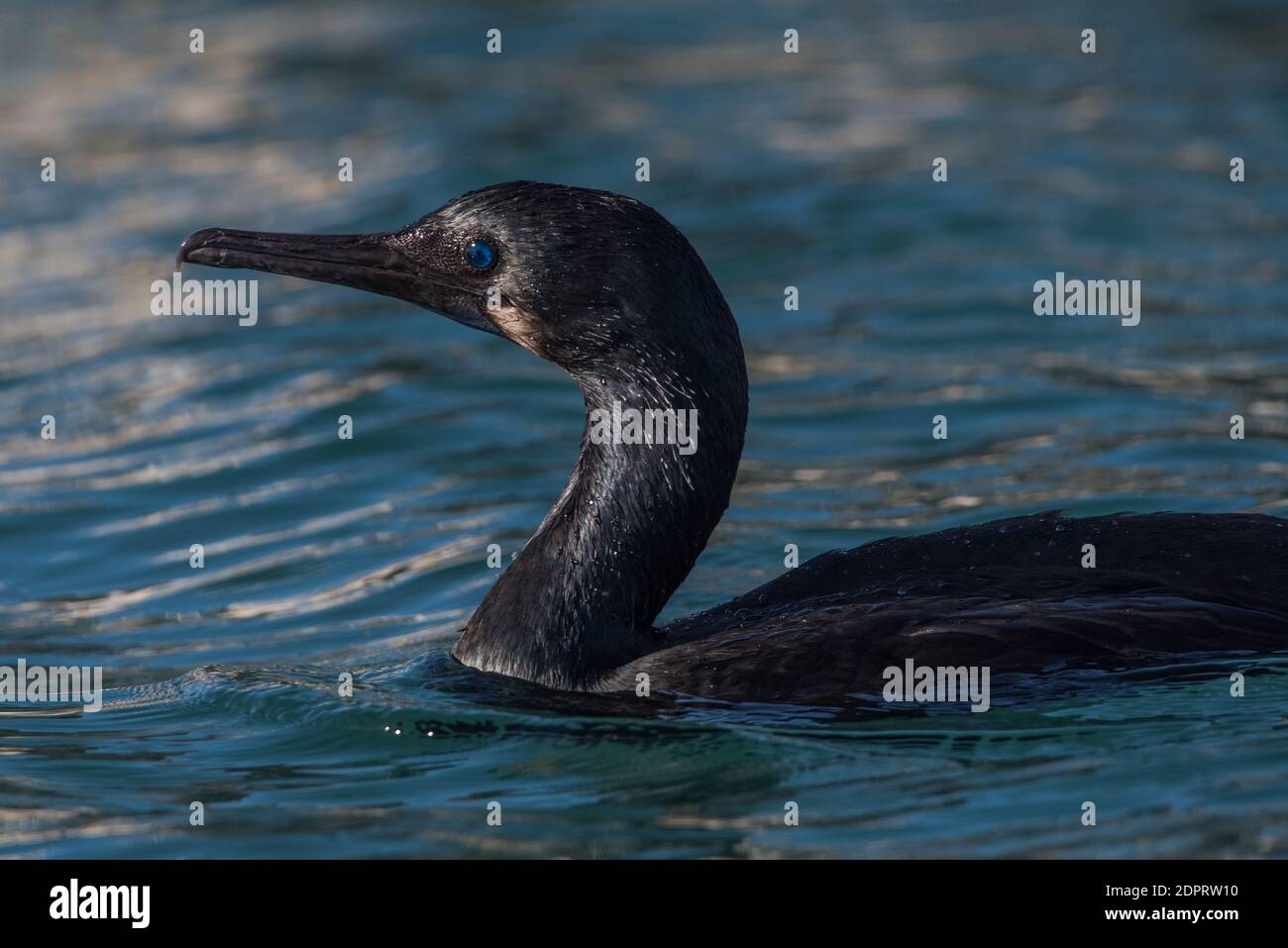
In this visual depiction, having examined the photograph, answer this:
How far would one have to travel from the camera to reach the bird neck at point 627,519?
7285 millimetres

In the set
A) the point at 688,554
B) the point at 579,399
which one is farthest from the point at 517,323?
the point at 579,399

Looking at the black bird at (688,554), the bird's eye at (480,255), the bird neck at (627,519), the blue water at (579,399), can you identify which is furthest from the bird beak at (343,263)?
the blue water at (579,399)

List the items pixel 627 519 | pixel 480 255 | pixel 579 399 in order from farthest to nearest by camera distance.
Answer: pixel 579 399
pixel 480 255
pixel 627 519

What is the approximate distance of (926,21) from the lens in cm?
1912

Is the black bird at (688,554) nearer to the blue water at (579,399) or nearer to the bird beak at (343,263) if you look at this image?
the bird beak at (343,263)

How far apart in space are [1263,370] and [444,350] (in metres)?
4.86

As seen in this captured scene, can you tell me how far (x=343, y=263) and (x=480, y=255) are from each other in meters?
0.55

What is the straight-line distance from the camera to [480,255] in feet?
24.6

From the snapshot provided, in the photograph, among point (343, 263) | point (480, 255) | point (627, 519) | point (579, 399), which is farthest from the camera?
point (579, 399)

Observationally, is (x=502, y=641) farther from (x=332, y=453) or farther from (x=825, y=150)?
(x=825, y=150)

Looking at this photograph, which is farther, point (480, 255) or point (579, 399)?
point (579, 399)

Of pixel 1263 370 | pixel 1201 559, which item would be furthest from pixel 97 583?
pixel 1263 370

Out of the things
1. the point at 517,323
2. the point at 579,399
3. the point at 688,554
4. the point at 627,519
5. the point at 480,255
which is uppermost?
the point at 579,399

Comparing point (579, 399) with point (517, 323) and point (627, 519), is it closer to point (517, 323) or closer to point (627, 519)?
point (517, 323)
